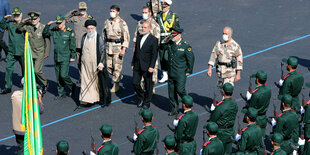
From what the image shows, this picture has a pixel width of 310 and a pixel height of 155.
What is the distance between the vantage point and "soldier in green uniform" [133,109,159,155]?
12.0 m

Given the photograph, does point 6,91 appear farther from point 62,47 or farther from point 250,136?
point 250,136

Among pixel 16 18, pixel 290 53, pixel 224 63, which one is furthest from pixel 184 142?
pixel 290 53

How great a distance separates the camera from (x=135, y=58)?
15781 mm

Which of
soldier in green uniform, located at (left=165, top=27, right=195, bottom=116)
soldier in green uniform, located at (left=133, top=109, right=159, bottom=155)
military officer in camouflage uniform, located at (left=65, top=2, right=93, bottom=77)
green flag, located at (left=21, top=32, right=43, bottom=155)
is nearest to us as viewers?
green flag, located at (left=21, top=32, right=43, bottom=155)

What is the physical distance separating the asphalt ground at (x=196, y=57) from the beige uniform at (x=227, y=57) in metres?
0.98

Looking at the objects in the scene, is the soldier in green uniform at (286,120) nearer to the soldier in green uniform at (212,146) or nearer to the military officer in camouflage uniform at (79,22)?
the soldier in green uniform at (212,146)

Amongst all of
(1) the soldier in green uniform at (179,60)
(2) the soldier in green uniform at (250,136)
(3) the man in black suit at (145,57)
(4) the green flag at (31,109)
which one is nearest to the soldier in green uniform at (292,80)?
(1) the soldier in green uniform at (179,60)

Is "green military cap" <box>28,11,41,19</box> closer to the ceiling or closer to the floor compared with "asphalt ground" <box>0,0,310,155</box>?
closer to the ceiling

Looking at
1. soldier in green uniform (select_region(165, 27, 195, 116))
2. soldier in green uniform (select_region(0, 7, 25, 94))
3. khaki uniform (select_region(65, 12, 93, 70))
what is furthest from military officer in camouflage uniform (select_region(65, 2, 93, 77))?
soldier in green uniform (select_region(165, 27, 195, 116))

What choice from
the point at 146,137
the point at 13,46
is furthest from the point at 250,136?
the point at 13,46

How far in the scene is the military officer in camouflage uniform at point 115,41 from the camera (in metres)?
16.7

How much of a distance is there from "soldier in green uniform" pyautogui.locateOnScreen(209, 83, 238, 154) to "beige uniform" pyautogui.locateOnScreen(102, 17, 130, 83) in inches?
175

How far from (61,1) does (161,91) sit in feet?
29.1

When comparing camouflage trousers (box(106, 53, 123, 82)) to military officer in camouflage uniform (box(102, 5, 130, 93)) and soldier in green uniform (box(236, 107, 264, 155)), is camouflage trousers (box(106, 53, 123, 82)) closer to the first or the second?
military officer in camouflage uniform (box(102, 5, 130, 93))
